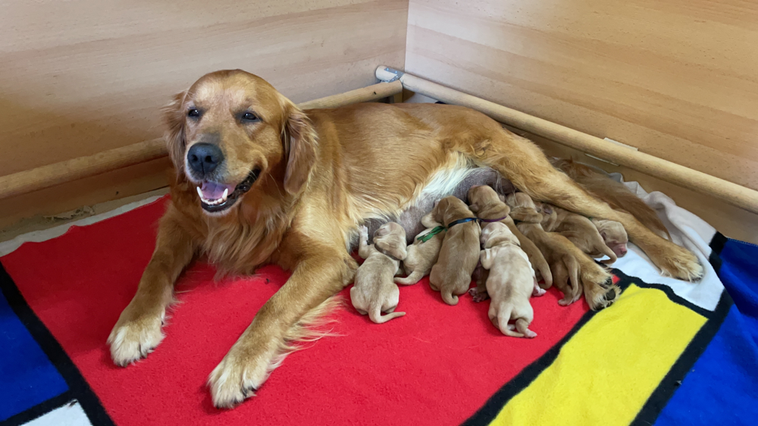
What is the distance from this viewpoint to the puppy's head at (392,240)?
2125mm

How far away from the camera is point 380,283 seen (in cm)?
190

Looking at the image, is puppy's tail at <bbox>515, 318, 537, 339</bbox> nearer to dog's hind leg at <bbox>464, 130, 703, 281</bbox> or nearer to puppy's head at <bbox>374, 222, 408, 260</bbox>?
puppy's head at <bbox>374, 222, 408, 260</bbox>

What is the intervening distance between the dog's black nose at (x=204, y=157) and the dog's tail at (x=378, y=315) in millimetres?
813

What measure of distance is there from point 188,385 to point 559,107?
246cm

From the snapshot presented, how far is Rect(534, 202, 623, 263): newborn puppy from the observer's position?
2213mm

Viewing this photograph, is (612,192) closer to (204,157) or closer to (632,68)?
(632,68)

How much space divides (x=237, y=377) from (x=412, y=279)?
0.86 meters

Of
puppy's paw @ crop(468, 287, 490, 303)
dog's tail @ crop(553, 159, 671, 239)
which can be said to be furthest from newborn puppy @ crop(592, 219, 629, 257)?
puppy's paw @ crop(468, 287, 490, 303)

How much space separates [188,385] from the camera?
1.60 m

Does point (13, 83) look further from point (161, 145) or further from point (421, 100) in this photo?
point (421, 100)

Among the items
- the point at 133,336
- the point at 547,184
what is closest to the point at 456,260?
the point at 547,184

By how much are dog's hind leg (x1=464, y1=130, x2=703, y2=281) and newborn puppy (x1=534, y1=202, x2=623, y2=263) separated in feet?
0.26

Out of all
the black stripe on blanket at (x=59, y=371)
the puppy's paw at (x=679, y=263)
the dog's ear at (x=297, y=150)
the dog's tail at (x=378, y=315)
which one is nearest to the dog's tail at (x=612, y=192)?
the puppy's paw at (x=679, y=263)

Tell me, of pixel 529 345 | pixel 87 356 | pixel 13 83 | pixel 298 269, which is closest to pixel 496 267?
pixel 529 345
